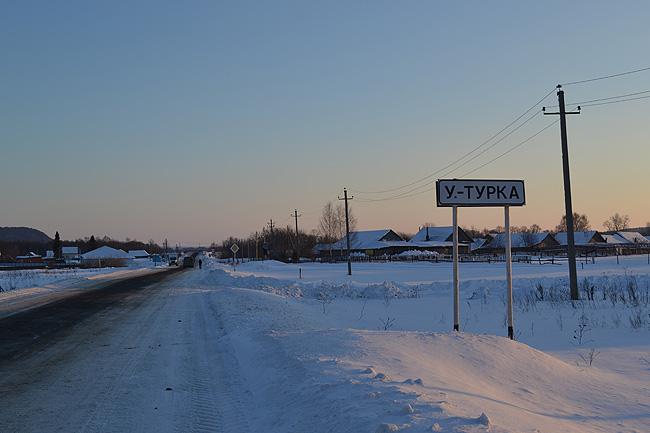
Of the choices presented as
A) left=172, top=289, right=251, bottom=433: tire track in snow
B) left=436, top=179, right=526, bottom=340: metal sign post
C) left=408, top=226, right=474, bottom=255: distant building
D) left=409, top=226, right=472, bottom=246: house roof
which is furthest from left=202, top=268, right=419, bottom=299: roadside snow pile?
left=409, top=226, right=472, bottom=246: house roof

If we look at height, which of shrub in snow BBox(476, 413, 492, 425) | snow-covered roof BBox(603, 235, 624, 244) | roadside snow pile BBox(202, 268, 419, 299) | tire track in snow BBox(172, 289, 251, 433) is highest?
snow-covered roof BBox(603, 235, 624, 244)

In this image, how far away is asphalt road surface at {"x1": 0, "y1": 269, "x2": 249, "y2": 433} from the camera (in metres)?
5.63

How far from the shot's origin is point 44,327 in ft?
43.0

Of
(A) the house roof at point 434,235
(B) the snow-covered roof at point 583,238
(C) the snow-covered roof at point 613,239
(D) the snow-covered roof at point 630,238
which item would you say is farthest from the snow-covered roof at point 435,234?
(D) the snow-covered roof at point 630,238

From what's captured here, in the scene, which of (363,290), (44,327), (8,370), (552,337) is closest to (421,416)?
(8,370)

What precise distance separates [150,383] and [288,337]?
3114 mm

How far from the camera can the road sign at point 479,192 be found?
30.1ft

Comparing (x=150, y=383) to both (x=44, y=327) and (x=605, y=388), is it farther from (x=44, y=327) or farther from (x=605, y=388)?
(x=44, y=327)

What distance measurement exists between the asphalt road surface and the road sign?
4.90 m

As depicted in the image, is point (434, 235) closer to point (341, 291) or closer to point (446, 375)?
point (341, 291)

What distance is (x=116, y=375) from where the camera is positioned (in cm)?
777

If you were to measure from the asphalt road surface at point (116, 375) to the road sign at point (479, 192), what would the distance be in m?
4.90

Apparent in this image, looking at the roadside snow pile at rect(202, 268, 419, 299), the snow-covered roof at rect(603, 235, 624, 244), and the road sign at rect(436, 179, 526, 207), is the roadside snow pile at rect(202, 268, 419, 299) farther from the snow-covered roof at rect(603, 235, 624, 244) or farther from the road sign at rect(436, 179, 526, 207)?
the snow-covered roof at rect(603, 235, 624, 244)

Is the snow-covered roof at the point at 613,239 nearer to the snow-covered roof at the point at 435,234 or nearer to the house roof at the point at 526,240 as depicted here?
the house roof at the point at 526,240
